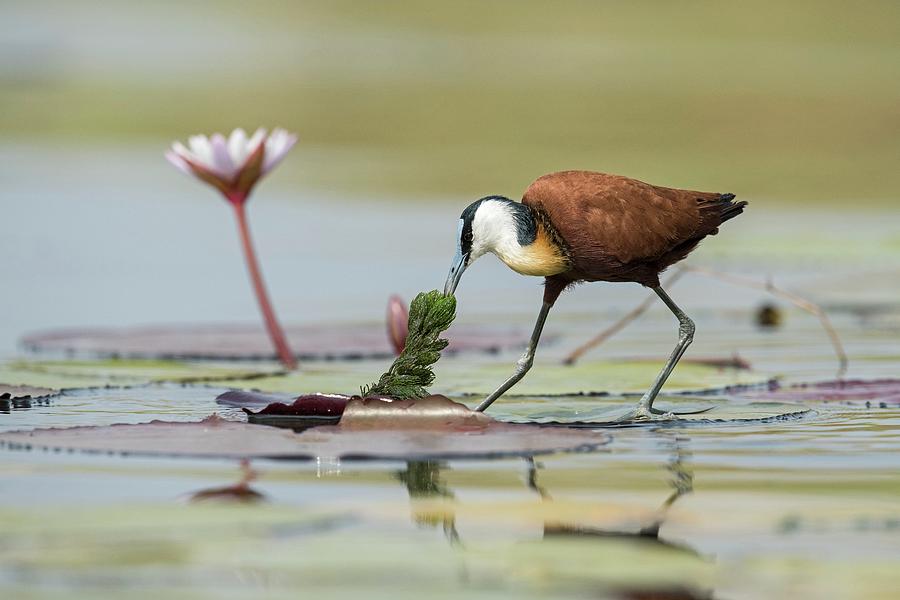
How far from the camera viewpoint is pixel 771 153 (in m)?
32.8

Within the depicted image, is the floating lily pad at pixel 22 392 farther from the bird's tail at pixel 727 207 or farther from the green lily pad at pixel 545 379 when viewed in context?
the bird's tail at pixel 727 207

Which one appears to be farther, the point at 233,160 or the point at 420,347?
the point at 233,160

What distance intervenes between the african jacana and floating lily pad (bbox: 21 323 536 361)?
2376mm

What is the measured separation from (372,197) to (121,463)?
1890 centimetres

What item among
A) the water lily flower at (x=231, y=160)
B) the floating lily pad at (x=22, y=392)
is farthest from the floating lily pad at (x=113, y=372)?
the water lily flower at (x=231, y=160)

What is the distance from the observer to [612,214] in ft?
18.4

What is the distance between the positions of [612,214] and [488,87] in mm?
41603

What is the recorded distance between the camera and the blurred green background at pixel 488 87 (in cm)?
2922

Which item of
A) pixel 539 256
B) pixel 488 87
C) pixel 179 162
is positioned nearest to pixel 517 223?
pixel 539 256

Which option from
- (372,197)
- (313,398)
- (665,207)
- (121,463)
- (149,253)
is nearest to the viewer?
(121,463)

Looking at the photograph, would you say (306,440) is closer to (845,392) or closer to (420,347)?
(420,347)

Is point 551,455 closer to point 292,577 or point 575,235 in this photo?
point 575,235

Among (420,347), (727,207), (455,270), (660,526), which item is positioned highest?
(727,207)

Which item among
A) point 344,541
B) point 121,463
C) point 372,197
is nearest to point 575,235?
point 121,463
